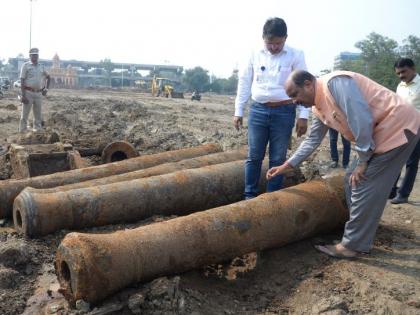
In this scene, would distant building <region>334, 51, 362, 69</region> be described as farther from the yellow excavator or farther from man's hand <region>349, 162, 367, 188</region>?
man's hand <region>349, 162, 367, 188</region>

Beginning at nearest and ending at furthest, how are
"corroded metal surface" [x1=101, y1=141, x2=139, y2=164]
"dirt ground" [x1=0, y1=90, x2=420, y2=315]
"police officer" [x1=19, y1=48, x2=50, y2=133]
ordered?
"dirt ground" [x1=0, y1=90, x2=420, y2=315] → "corroded metal surface" [x1=101, y1=141, x2=139, y2=164] → "police officer" [x1=19, y1=48, x2=50, y2=133]

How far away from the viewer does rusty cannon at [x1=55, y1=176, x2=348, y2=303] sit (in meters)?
3.11

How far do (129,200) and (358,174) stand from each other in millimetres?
2349

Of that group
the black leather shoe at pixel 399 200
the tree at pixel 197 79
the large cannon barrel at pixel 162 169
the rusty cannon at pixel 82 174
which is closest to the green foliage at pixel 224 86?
the tree at pixel 197 79

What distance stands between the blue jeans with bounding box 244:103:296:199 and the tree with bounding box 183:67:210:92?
8731cm

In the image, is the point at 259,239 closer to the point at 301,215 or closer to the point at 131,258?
the point at 301,215

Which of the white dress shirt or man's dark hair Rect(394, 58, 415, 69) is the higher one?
man's dark hair Rect(394, 58, 415, 69)

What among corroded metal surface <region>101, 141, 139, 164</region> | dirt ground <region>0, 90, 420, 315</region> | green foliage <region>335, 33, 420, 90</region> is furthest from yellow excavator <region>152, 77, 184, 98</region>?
dirt ground <region>0, 90, 420, 315</region>

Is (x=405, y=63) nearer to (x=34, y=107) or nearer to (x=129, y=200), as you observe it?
(x=129, y=200)

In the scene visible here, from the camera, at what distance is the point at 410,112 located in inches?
148

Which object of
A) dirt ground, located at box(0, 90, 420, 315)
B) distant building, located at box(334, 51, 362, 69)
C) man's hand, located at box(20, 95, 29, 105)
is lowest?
dirt ground, located at box(0, 90, 420, 315)

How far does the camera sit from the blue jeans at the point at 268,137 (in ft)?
15.9

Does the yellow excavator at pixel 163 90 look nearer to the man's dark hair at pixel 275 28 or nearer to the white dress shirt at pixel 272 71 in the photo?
the white dress shirt at pixel 272 71

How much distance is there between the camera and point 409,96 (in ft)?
20.0
